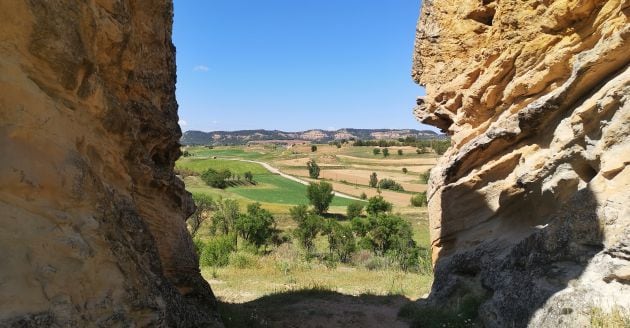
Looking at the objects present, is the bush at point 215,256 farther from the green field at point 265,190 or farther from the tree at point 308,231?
the green field at point 265,190

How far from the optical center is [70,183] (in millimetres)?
4875

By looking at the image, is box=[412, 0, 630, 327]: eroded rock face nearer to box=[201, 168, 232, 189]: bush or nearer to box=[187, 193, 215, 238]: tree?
box=[187, 193, 215, 238]: tree

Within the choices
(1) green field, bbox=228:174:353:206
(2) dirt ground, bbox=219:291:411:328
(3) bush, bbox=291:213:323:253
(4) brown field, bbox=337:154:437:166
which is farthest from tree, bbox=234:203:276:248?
(4) brown field, bbox=337:154:437:166

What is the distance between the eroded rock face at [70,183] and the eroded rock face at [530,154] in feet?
19.3

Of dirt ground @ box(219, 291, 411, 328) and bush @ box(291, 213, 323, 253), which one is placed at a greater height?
dirt ground @ box(219, 291, 411, 328)

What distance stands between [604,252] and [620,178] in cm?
110

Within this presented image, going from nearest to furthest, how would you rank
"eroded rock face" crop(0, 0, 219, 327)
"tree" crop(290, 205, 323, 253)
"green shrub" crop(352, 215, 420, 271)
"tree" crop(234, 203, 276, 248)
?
"eroded rock face" crop(0, 0, 219, 327), "green shrub" crop(352, 215, 420, 271), "tree" crop(234, 203, 276, 248), "tree" crop(290, 205, 323, 253)

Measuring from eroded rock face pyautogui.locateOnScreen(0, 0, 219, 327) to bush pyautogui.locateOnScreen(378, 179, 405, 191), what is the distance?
7903 centimetres

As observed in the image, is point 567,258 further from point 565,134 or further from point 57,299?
point 57,299

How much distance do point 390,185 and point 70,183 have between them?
272ft

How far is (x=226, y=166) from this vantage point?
107438 millimetres

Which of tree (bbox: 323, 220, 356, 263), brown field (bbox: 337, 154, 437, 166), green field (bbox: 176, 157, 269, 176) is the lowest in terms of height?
tree (bbox: 323, 220, 356, 263)

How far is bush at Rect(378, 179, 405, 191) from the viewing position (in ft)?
276

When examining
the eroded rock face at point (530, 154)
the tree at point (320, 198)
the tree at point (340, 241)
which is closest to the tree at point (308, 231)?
the tree at point (340, 241)
